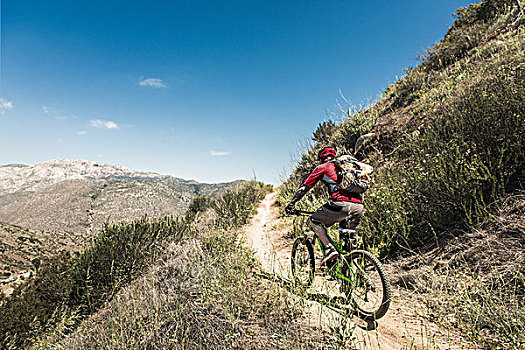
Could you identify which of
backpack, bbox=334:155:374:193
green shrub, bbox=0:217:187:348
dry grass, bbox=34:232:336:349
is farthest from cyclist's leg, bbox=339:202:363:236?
green shrub, bbox=0:217:187:348

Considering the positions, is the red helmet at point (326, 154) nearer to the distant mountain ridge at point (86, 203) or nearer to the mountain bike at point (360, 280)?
the mountain bike at point (360, 280)

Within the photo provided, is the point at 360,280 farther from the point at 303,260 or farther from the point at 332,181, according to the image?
the point at 332,181

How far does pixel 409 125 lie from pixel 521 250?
519 centimetres

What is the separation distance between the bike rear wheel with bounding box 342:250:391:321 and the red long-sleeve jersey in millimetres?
752

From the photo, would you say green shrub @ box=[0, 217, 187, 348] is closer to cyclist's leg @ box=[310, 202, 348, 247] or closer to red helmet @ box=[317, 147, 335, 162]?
cyclist's leg @ box=[310, 202, 348, 247]

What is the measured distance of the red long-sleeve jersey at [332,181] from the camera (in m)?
3.44

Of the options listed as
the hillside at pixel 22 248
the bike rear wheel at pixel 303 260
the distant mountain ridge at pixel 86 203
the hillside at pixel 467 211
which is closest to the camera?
the hillside at pixel 467 211

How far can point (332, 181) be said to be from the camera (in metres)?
3.52

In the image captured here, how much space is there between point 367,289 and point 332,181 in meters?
1.50

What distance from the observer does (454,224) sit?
4.10 metres

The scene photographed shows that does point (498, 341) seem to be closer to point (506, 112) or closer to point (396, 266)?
point (396, 266)

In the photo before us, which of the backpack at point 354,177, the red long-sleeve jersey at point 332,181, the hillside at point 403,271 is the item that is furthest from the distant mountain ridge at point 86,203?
the backpack at point 354,177

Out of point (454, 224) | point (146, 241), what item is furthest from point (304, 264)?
point (146, 241)

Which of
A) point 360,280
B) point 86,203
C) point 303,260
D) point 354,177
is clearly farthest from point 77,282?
point 86,203
